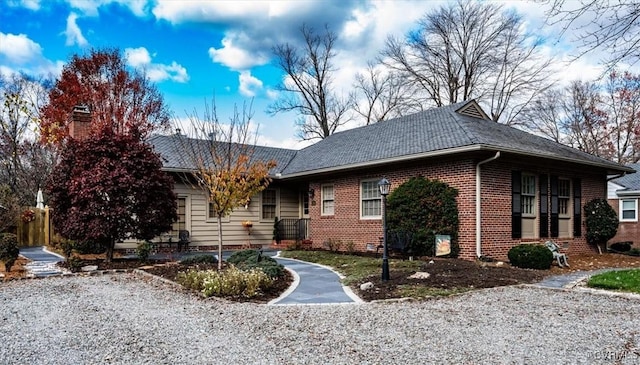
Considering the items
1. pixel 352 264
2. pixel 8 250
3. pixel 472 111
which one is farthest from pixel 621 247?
pixel 8 250

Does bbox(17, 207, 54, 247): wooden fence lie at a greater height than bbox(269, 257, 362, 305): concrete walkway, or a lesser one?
greater

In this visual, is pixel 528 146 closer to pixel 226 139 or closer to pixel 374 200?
pixel 374 200

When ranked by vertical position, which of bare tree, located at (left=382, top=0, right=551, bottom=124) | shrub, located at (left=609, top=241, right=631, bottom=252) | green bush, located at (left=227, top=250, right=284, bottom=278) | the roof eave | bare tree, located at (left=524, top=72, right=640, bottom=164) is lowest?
shrub, located at (left=609, top=241, right=631, bottom=252)

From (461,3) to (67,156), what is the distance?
84.5 ft

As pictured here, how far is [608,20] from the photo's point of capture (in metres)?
6.20

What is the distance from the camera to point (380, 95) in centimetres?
3278

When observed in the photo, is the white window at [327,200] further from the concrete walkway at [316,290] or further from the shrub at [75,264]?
the shrub at [75,264]

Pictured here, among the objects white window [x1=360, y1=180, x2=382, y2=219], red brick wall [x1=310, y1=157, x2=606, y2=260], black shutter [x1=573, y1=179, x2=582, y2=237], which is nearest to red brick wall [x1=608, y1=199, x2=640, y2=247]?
red brick wall [x1=310, y1=157, x2=606, y2=260]

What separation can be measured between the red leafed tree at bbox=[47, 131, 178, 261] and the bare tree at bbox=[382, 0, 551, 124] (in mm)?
22443

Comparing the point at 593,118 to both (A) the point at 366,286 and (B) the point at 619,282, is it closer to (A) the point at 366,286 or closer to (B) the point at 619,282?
(B) the point at 619,282

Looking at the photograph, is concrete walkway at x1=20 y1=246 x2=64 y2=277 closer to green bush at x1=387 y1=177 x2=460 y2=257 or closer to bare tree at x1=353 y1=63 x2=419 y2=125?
green bush at x1=387 y1=177 x2=460 y2=257

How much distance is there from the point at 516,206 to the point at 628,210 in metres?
Answer: 12.6

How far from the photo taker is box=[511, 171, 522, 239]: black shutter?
40.0 feet

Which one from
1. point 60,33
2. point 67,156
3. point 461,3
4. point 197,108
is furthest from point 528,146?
point 461,3
